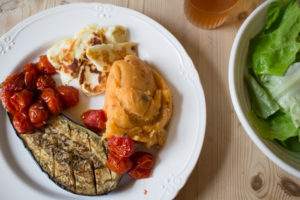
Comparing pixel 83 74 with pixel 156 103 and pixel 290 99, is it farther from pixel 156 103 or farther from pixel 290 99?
pixel 290 99

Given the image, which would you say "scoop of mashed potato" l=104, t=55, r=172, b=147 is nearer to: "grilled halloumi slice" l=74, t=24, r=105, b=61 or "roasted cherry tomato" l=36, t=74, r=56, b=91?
"grilled halloumi slice" l=74, t=24, r=105, b=61

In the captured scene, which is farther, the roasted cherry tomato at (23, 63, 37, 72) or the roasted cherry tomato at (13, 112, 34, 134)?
the roasted cherry tomato at (23, 63, 37, 72)

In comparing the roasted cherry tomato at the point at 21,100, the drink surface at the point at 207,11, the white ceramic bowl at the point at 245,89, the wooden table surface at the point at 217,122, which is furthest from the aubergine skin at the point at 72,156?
the drink surface at the point at 207,11

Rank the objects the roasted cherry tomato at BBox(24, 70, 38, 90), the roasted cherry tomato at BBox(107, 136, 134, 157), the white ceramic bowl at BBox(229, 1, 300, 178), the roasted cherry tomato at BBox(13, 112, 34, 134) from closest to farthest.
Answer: the white ceramic bowl at BBox(229, 1, 300, 178)
the roasted cherry tomato at BBox(107, 136, 134, 157)
the roasted cherry tomato at BBox(13, 112, 34, 134)
the roasted cherry tomato at BBox(24, 70, 38, 90)

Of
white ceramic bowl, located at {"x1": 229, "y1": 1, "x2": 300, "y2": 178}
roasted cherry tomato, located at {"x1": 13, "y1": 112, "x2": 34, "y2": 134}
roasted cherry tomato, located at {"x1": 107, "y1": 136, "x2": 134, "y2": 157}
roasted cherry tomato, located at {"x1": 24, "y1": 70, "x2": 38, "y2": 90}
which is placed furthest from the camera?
roasted cherry tomato, located at {"x1": 24, "y1": 70, "x2": 38, "y2": 90}

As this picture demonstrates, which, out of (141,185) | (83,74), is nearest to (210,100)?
(141,185)

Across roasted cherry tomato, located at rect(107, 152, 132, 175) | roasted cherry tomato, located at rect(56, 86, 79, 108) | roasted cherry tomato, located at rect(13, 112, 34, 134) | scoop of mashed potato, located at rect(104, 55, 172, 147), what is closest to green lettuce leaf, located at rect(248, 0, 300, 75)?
scoop of mashed potato, located at rect(104, 55, 172, 147)
